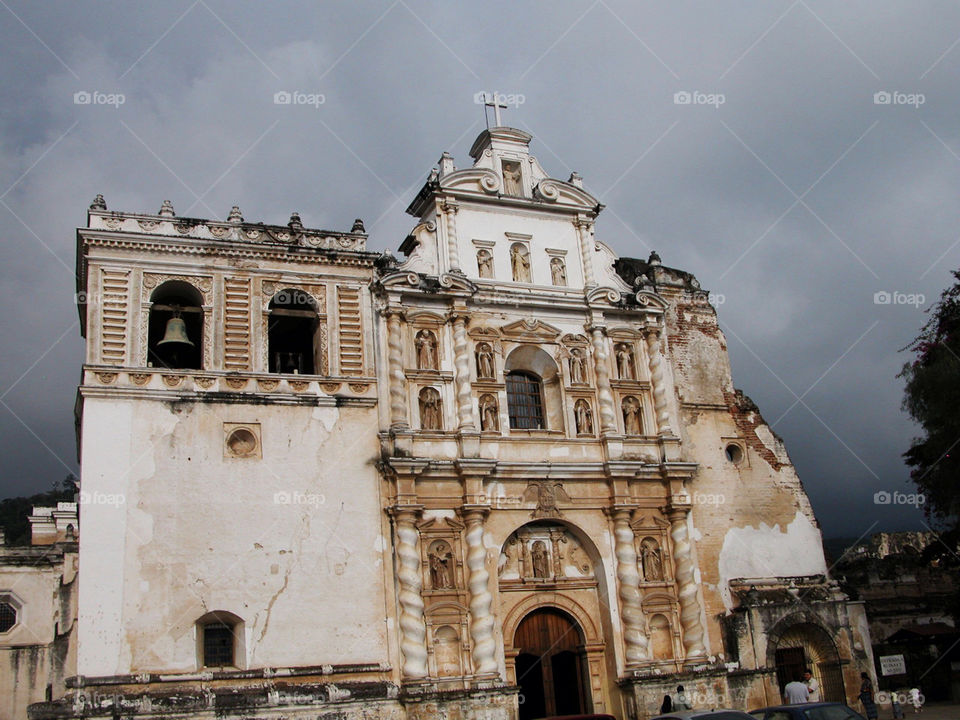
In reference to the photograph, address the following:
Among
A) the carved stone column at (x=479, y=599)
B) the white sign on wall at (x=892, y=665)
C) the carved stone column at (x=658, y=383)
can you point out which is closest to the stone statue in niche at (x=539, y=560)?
the carved stone column at (x=479, y=599)

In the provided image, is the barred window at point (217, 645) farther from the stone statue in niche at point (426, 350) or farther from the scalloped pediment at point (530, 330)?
the scalloped pediment at point (530, 330)

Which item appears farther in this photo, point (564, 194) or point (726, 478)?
point (564, 194)

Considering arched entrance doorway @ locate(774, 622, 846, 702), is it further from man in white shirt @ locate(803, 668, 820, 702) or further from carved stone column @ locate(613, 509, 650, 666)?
carved stone column @ locate(613, 509, 650, 666)

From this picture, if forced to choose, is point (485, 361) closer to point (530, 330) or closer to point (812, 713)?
point (530, 330)

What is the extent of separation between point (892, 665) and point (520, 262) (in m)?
15.6

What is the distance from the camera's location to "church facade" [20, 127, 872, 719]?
18719mm

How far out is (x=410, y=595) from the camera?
2020 cm

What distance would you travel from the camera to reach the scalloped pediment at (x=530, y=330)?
23703 mm

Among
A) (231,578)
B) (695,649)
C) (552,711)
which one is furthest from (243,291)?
(695,649)

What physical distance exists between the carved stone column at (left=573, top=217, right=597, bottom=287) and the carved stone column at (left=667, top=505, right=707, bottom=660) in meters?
6.43

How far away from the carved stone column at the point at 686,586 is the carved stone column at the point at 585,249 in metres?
6.43

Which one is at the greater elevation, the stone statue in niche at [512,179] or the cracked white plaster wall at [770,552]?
the stone statue in niche at [512,179]

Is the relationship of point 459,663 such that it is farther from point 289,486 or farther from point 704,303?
point 704,303

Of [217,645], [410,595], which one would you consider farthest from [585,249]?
[217,645]
